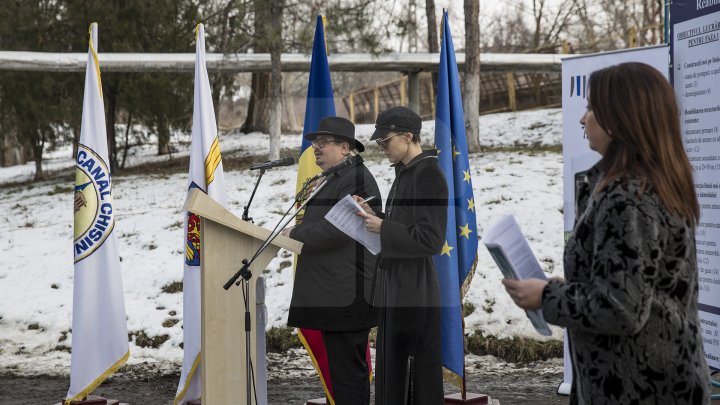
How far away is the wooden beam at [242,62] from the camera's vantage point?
12.5 metres

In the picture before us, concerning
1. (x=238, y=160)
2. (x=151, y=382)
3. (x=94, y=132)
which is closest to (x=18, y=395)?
(x=151, y=382)

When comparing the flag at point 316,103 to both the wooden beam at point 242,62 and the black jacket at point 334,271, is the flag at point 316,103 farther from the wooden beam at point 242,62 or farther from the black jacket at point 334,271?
the wooden beam at point 242,62

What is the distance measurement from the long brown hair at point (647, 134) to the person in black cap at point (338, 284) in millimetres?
2161

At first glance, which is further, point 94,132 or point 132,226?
point 132,226

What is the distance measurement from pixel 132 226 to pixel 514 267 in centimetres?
852

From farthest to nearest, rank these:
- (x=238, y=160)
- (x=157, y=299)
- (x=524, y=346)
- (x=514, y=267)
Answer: (x=238, y=160)
(x=157, y=299)
(x=524, y=346)
(x=514, y=267)

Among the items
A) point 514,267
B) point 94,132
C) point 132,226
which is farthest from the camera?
point 132,226

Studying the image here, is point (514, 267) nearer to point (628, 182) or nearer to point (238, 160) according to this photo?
point (628, 182)

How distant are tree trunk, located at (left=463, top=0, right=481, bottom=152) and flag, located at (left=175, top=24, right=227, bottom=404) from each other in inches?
297

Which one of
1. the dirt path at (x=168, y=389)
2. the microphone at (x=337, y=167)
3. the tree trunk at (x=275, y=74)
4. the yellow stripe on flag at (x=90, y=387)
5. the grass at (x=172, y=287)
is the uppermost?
the tree trunk at (x=275, y=74)

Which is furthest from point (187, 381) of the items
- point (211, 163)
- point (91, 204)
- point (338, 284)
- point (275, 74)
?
point (275, 74)

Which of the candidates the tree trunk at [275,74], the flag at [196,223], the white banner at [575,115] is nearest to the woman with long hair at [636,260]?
the white banner at [575,115]

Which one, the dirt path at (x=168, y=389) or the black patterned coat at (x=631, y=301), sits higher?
the black patterned coat at (x=631, y=301)

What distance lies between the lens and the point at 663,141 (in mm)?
2133
